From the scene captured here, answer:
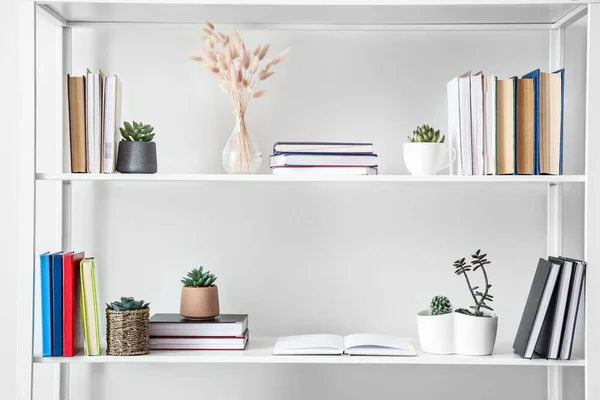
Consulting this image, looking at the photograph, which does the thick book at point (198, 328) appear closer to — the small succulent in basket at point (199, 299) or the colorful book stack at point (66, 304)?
the small succulent in basket at point (199, 299)

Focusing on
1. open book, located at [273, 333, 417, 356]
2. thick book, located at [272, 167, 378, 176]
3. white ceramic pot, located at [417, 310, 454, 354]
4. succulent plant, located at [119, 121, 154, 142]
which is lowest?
open book, located at [273, 333, 417, 356]

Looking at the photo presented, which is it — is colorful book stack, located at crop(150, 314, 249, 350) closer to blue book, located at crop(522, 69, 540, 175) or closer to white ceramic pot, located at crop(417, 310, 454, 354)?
white ceramic pot, located at crop(417, 310, 454, 354)

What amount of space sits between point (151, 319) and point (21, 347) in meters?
0.31

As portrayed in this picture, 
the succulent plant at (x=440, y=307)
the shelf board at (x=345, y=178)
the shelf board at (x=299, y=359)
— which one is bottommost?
the shelf board at (x=299, y=359)

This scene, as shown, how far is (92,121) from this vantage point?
160 cm

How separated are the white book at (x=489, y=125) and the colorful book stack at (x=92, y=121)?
2.87ft

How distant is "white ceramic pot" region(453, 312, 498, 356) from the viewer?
1604 millimetres

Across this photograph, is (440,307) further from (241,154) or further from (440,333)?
(241,154)

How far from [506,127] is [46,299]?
44.7 inches

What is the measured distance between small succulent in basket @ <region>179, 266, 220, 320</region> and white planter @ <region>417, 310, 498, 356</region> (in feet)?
1.70

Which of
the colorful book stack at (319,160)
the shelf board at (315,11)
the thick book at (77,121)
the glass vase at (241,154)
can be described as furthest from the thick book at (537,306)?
the thick book at (77,121)

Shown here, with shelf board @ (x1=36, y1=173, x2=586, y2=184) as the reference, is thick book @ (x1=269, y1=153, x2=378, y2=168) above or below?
above

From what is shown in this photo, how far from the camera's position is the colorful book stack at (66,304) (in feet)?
5.16

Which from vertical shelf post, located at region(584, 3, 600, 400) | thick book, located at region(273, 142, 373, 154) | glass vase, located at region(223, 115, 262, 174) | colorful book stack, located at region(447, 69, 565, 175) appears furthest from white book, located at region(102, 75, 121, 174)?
vertical shelf post, located at region(584, 3, 600, 400)
